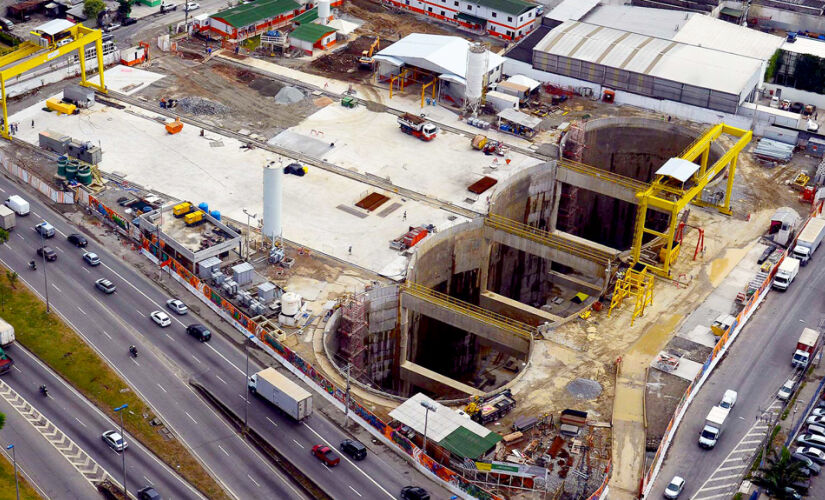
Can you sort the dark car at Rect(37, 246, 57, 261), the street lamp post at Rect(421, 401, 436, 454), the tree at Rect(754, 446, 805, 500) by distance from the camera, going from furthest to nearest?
the dark car at Rect(37, 246, 57, 261) → the street lamp post at Rect(421, 401, 436, 454) → the tree at Rect(754, 446, 805, 500)

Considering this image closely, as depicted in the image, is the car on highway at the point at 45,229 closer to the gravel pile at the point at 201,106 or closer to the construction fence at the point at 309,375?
the construction fence at the point at 309,375

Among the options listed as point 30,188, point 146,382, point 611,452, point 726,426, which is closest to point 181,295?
point 146,382

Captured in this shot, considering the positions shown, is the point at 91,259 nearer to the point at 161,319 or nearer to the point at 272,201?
the point at 161,319

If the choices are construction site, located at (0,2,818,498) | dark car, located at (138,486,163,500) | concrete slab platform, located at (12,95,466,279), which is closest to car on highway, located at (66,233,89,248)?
construction site, located at (0,2,818,498)

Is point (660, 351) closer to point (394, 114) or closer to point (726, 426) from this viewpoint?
point (726, 426)

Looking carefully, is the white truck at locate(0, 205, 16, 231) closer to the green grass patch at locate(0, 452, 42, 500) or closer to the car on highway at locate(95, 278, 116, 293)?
the car on highway at locate(95, 278, 116, 293)

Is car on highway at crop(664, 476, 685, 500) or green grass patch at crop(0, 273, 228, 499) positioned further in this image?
green grass patch at crop(0, 273, 228, 499)
